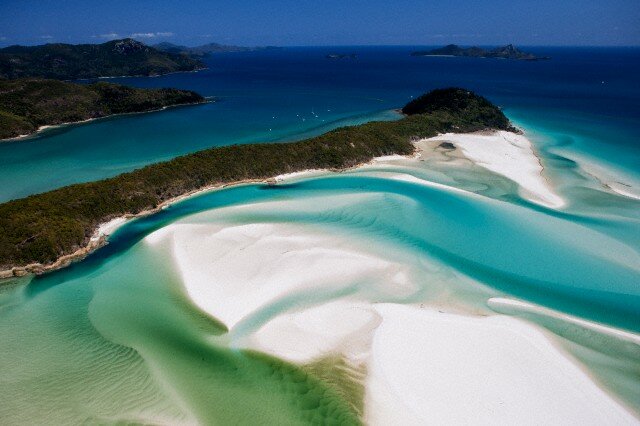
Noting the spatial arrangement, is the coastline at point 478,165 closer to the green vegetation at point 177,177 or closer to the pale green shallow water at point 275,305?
the green vegetation at point 177,177

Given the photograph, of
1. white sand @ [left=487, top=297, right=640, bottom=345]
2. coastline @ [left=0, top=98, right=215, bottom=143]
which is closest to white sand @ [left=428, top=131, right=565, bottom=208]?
white sand @ [left=487, top=297, right=640, bottom=345]

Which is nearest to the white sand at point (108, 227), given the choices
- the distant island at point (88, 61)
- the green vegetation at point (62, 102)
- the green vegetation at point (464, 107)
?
the green vegetation at point (62, 102)

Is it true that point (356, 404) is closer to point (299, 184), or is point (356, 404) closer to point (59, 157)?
point (299, 184)

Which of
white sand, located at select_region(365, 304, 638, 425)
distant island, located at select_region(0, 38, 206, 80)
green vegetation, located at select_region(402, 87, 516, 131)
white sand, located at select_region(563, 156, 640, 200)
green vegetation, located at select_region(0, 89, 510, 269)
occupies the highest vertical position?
distant island, located at select_region(0, 38, 206, 80)

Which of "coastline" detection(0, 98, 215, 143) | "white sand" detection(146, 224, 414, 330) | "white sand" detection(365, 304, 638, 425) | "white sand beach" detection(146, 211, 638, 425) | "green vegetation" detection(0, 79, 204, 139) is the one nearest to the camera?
"white sand" detection(365, 304, 638, 425)

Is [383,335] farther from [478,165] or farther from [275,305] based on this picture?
[478,165]

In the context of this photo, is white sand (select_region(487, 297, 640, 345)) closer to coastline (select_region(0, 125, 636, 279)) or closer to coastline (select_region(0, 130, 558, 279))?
coastline (select_region(0, 125, 636, 279))

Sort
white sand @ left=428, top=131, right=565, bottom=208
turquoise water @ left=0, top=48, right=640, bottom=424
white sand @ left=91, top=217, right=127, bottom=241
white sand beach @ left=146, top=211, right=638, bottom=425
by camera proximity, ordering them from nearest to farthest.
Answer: white sand beach @ left=146, top=211, right=638, bottom=425, turquoise water @ left=0, top=48, right=640, bottom=424, white sand @ left=91, top=217, right=127, bottom=241, white sand @ left=428, top=131, right=565, bottom=208

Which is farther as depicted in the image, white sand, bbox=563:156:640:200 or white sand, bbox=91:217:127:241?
white sand, bbox=563:156:640:200
